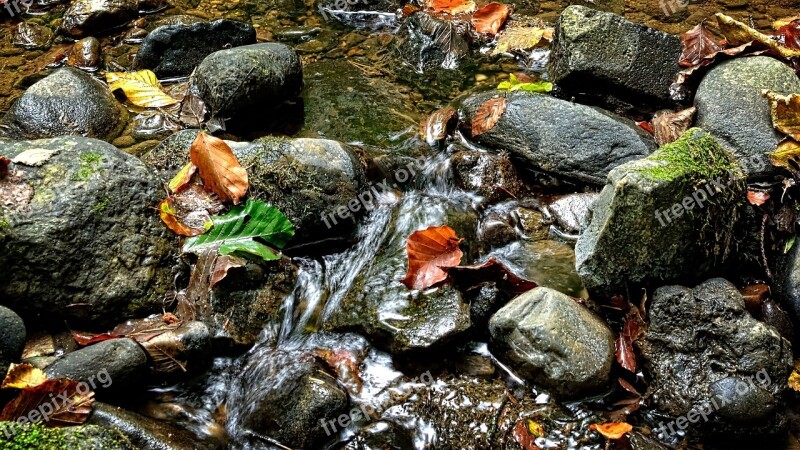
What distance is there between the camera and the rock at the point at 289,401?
3178 millimetres

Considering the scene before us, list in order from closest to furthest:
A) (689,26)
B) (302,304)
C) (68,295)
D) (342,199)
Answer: (68,295)
(302,304)
(342,199)
(689,26)

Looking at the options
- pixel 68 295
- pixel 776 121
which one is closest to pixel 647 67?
pixel 776 121

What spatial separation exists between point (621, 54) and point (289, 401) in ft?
12.4

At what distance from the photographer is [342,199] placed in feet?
14.2

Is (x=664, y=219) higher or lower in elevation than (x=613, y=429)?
higher

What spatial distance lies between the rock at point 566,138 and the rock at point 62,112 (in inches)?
128

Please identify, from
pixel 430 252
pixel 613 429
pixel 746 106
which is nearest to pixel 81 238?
pixel 430 252

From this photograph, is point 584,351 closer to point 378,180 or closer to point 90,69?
point 378,180

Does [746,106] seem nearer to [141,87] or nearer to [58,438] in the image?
[58,438]

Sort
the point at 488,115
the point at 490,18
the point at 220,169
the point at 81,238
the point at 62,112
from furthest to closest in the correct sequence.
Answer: the point at 490,18, the point at 62,112, the point at 488,115, the point at 220,169, the point at 81,238

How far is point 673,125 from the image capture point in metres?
4.54

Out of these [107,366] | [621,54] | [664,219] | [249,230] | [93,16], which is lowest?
[107,366]

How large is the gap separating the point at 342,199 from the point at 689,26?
13.3 feet

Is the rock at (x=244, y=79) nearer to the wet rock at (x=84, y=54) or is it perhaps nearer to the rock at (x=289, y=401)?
the wet rock at (x=84, y=54)
